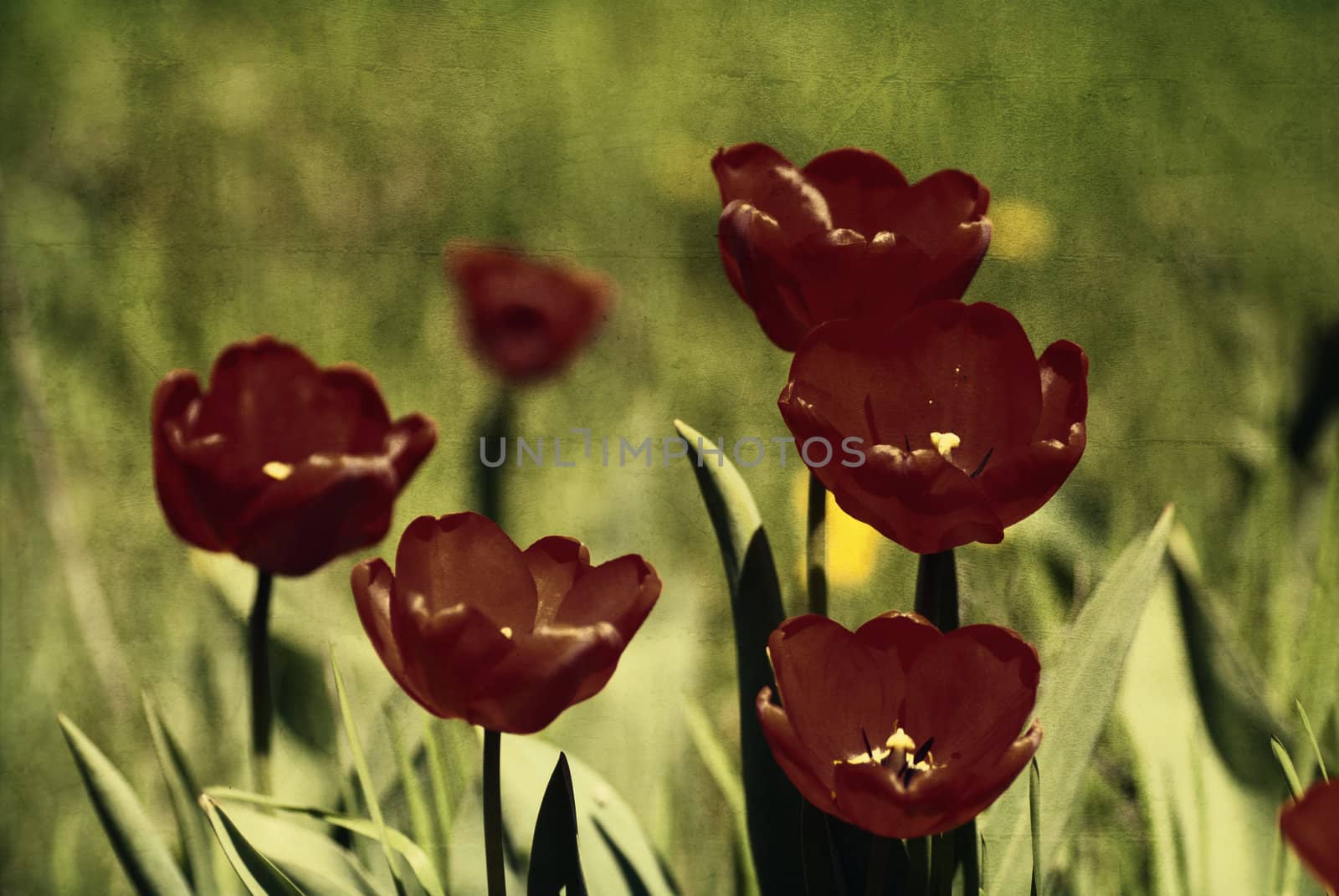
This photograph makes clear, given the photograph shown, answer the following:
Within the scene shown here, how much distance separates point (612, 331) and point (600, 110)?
0.21 metres

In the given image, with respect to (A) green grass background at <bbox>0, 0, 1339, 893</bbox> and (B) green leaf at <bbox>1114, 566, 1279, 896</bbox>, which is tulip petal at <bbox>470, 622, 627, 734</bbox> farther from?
(B) green leaf at <bbox>1114, 566, 1279, 896</bbox>

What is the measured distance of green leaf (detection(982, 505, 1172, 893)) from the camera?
32.9 inches

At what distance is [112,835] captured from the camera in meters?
0.88

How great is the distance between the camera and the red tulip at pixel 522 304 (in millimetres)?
1077

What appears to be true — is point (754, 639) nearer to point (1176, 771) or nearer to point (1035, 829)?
point (1035, 829)

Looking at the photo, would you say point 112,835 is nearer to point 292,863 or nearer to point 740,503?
point 292,863

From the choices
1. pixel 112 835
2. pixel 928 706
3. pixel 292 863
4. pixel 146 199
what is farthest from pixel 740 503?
pixel 146 199

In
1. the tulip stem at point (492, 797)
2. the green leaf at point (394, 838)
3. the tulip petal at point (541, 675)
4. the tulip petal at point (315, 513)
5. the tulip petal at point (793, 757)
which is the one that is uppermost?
the tulip petal at point (315, 513)

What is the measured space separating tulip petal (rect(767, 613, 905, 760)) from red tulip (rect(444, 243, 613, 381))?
46 centimetres

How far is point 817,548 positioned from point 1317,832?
1.08 ft

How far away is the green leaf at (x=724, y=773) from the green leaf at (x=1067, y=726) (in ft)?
0.61

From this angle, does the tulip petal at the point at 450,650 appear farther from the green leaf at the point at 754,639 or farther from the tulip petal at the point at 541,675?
the green leaf at the point at 754,639

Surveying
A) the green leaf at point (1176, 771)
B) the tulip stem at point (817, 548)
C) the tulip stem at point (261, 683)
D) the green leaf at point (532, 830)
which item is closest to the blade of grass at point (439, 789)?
the green leaf at point (532, 830)

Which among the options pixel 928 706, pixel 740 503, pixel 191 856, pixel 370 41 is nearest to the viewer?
pixel 928 706
